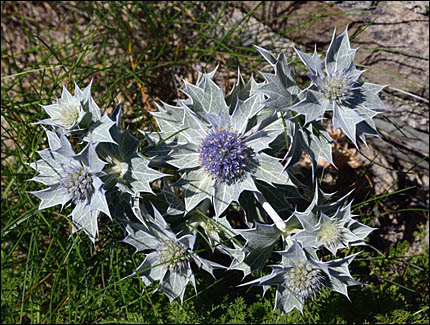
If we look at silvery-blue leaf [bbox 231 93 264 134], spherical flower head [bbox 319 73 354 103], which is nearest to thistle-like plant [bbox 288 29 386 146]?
spherical flower head [bbox 319 73 354 103]

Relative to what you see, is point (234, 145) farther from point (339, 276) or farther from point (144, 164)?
point (339, 276)

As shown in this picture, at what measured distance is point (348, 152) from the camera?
233 centimetres

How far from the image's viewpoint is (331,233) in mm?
1416

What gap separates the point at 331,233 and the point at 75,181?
3.25ft

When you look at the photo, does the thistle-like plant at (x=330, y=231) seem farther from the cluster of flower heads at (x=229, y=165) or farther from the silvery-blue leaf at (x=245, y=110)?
the silvery-blue leaf at (x=245, y=110)

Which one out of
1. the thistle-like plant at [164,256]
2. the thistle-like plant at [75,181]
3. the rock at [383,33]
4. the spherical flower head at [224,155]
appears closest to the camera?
the thistle-like plant at [75,181]

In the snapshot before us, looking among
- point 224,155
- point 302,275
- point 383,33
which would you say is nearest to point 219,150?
point 224,155

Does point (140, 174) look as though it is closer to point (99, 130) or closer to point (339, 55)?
point (99, 130)

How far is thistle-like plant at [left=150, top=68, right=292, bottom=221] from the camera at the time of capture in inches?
57.1

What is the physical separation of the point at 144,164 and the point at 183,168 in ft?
0.52

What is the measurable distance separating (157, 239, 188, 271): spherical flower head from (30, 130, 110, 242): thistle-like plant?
0.31 metres

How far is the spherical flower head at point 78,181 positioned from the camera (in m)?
1.38

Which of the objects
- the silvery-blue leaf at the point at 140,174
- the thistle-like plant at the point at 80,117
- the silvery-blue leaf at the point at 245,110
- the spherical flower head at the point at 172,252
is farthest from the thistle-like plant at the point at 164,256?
the silvery-blue leaf at the point at 245,110

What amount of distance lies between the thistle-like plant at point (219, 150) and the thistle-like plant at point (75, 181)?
307 mm
